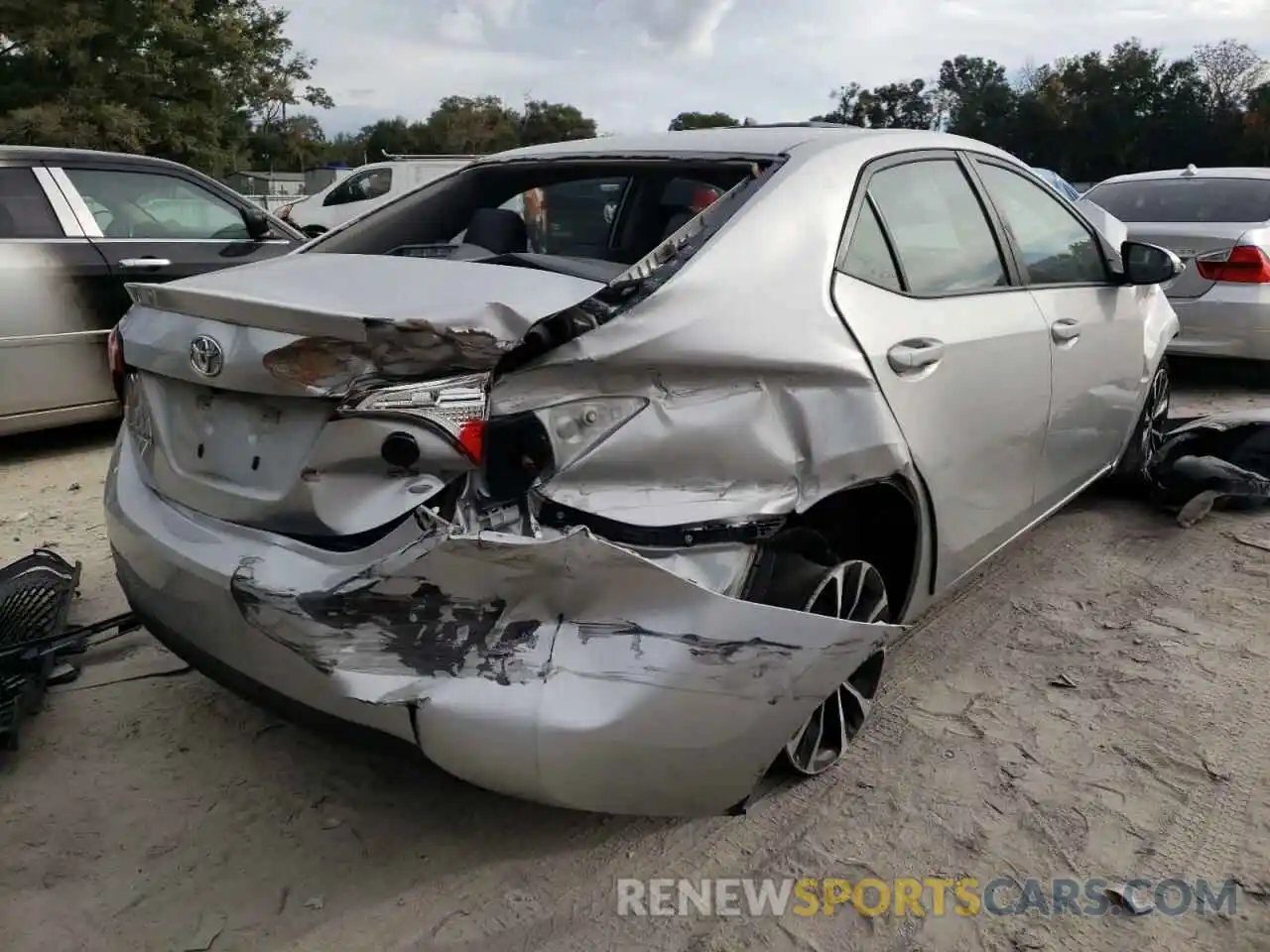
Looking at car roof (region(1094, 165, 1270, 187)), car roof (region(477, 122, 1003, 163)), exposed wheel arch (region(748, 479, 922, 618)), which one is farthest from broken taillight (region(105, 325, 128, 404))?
car roof (region(1094, 165, 1270, 187))

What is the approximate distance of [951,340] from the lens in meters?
2.71

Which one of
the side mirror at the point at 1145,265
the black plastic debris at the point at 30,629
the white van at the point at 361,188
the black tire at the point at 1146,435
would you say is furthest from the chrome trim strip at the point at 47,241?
the white van at the point at 361,188

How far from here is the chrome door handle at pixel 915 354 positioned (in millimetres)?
2480

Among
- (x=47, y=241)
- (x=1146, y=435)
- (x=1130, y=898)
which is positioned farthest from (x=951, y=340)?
(x=47, y=241)

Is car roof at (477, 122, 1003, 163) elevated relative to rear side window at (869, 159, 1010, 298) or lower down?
elevated

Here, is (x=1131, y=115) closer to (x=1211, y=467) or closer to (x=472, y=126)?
(x=472, y=126)

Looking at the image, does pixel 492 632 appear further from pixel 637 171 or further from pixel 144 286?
pixel 637 171

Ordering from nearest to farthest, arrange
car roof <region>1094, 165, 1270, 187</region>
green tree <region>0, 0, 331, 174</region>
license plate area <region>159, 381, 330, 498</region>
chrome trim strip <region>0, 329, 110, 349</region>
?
license plate area <region>159, 381, 330, 498</region>, chrome trim strip <region>0, 329, 110, 349</region>, car roof <region>1094, 165, 1270, 187</region>, green tree <region>0, 0, 331, 174</region>

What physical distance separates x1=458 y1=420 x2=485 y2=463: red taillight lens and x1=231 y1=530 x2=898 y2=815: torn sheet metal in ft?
0.55

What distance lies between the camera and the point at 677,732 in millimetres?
1952

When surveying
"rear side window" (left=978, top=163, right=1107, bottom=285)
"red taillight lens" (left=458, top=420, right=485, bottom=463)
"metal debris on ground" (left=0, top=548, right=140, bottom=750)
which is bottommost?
"metal debris on ground" (left=0, top=548, right=140, bottom=750)

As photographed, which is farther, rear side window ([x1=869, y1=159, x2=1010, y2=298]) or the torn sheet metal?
rear side window ([x1=869, y1=159, x2=1010, y2=298])

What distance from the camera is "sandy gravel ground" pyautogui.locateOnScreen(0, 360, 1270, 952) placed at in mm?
2117

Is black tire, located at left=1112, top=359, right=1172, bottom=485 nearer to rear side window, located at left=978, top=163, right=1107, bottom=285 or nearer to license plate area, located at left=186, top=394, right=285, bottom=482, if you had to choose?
rear side window, located at left=978, top=163, right=1107, bottom=285
